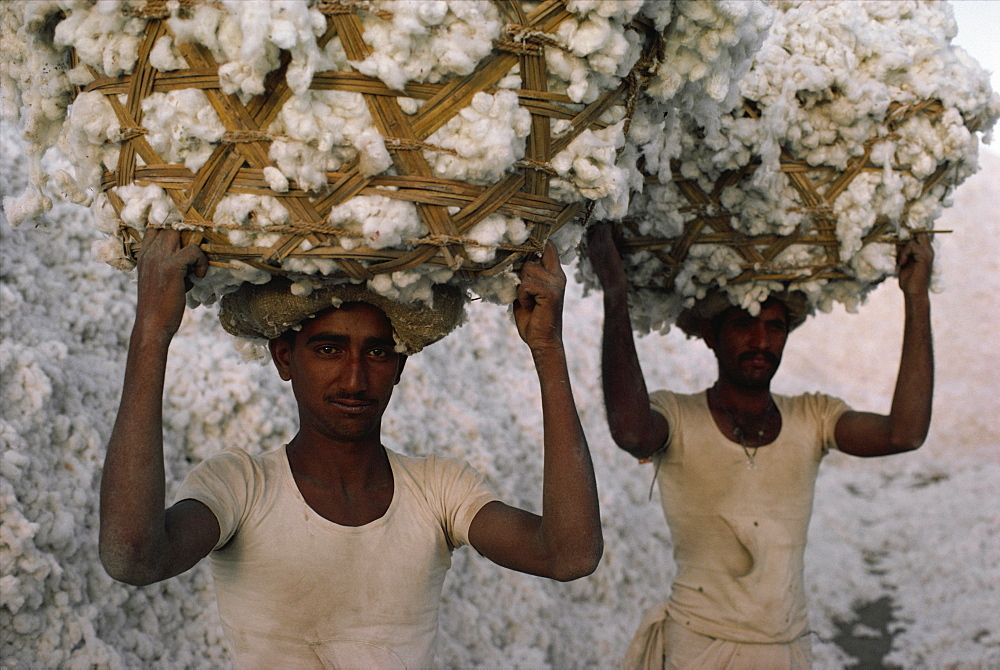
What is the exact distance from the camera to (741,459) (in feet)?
7.54

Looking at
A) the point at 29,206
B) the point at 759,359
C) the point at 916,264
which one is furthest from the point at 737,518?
the point at 29,206

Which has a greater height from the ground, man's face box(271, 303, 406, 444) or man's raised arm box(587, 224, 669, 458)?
man's raised arm box(587, 224, 669, 458)

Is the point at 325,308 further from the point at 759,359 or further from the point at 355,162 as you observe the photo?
the point at 759,359

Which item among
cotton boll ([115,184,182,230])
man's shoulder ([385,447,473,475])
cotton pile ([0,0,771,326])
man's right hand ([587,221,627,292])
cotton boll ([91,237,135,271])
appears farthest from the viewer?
man's right hand ([587,221,627,292])

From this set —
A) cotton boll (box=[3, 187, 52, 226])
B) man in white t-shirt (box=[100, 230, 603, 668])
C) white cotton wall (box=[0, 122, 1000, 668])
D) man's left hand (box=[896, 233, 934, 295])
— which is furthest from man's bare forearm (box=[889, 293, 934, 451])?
cotton boll (box=[3, 187, 52, 226])

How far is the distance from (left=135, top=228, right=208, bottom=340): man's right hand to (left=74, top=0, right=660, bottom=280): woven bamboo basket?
0.02 meters

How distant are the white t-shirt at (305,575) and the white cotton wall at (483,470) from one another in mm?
839

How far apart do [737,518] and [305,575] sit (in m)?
1.18

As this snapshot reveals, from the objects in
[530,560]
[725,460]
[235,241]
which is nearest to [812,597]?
[725,460]

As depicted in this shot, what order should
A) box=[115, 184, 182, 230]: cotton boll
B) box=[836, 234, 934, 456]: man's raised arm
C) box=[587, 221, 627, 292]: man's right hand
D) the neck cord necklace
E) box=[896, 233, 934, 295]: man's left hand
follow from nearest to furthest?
box=[115, 184, 182, 230]: cotton boll, box=[587, 221, 627, 292]: man's right hand, box=[896, 233, 934, 295]: man's left hand, box=[836, 234, 934, 456]: man's raised arm, the neck cord necklace

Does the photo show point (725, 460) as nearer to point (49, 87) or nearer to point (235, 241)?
point (235, 241)

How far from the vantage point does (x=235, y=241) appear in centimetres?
114

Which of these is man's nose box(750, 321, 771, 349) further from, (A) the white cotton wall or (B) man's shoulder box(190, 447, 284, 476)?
(A) the white cotton wall

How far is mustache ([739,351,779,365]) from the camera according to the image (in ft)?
7.34
